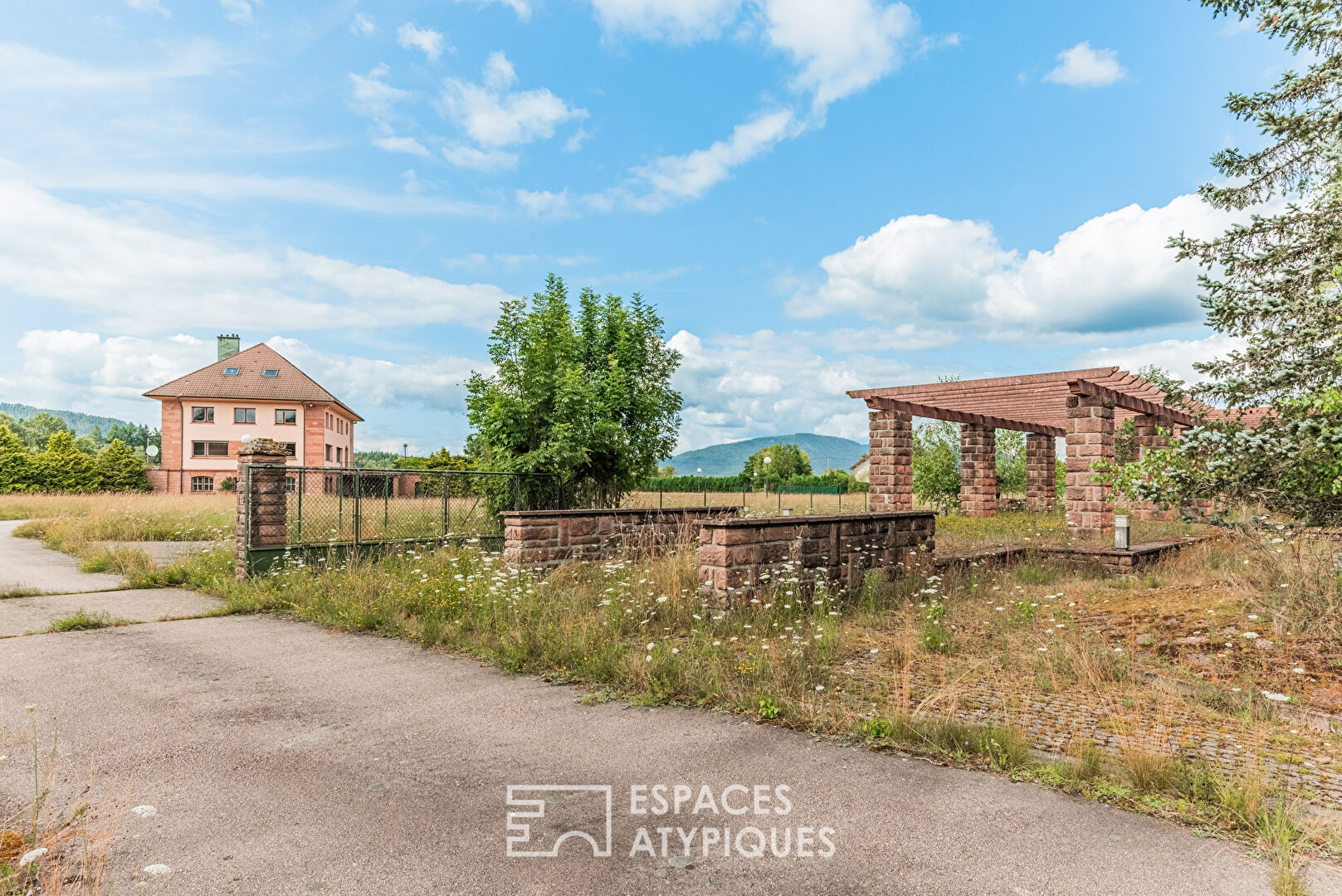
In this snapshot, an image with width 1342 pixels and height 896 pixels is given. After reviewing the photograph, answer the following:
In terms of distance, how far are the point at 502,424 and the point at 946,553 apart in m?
8.53

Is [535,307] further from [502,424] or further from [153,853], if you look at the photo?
[153,853]

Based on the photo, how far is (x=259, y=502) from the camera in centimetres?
1049

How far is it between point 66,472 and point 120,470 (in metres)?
3.60

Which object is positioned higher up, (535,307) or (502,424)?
(535,307)

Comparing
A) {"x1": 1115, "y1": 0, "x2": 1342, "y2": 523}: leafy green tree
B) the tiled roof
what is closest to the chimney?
the tiled roof

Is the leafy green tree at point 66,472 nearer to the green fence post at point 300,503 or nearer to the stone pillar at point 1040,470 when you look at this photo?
the green fence post at point 300,503

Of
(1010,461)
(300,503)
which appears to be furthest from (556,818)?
(1010,461)

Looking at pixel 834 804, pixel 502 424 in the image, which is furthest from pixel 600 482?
pixel 834 804

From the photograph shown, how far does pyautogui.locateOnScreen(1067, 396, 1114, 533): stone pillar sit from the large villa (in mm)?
42482

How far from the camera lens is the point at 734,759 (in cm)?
393

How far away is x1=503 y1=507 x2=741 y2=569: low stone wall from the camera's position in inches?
360

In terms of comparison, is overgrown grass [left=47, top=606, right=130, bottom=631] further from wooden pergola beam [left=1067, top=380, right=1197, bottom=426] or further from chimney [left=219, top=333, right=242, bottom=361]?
chimney [left=219, top=333, right=242, bottom=361]

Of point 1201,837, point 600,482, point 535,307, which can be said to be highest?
point 535,307

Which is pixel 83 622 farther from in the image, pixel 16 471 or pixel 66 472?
pixel 16 471
